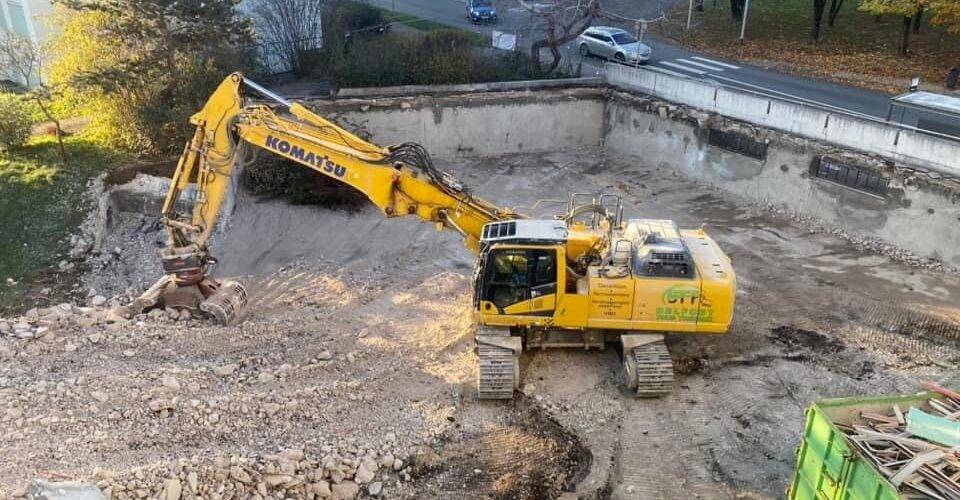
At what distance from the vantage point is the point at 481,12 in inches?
1209

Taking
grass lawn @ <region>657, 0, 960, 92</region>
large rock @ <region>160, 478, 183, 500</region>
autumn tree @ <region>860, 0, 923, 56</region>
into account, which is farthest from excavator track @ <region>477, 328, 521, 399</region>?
autumn tree @ <region>860, 0, 923, 56</region>

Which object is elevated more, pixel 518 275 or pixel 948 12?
pixel 948 12

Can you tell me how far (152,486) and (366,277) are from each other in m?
7.03

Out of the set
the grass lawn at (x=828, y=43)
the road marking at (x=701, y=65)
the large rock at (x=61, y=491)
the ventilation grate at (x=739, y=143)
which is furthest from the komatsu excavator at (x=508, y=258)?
the grass lawn at (x=828, y=43)

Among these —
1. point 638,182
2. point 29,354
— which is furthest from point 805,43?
point 29,354

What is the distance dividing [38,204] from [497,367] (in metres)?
11.8

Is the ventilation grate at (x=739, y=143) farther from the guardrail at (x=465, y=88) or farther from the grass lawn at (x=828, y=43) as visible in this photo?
the grass lawn at (x=828, y=43)

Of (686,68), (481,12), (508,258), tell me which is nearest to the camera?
(508,258)

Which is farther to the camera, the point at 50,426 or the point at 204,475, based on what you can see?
the point at 50,426

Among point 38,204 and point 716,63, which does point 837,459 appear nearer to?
point 38,204

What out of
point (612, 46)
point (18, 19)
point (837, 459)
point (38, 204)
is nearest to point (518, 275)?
point (837, 459)

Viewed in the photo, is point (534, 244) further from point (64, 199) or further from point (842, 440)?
point (64, 199)

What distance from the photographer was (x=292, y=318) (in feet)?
40.4

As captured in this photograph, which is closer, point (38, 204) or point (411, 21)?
point (38, 204)
